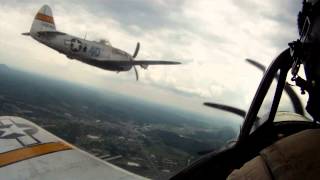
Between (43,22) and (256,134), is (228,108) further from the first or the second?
(43,22)

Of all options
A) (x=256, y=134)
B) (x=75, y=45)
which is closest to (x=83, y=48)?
(x=75, y=45)

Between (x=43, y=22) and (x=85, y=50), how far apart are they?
17.1 ft

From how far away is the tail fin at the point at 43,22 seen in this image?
3624 centimetres

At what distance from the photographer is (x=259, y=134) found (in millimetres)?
2016

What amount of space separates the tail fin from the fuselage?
74 cm

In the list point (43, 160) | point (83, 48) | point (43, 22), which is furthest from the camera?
point (43, 22)

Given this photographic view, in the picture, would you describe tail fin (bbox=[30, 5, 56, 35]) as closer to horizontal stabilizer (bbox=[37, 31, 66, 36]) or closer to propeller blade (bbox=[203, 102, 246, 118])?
horizontal stabilizer (bbox=[37, 31, 66, 36])

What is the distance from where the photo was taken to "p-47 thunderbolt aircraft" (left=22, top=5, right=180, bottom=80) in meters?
35.0

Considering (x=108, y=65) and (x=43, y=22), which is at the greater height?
(x=43, y=22)

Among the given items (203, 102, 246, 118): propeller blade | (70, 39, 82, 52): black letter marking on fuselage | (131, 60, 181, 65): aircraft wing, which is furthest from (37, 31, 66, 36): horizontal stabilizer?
(203, 102, 246, 118): propeller blade

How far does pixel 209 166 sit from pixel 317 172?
966 mm

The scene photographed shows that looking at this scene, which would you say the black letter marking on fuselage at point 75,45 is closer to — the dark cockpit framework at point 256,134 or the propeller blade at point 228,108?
the propeller blade at point 228,108

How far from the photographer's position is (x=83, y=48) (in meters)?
36.1

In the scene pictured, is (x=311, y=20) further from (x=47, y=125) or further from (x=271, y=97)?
(x=47, y=125)
